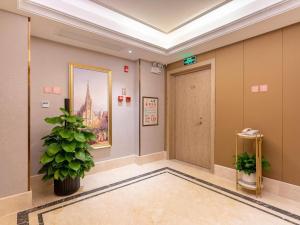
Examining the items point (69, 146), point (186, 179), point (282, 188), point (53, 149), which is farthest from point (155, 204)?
point (282, 188)

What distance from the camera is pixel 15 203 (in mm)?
2113

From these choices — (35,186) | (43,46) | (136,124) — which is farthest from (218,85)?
(35,186)

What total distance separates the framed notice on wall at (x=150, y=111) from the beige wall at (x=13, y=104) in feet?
7.69

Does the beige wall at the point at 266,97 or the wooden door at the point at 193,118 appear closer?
the beige wall at the point at 266,97

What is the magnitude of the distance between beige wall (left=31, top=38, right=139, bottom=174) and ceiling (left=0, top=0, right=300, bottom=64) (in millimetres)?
186

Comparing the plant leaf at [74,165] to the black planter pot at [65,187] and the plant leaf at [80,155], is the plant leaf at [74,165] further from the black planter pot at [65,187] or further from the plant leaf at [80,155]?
the black planter pot at [65,187]

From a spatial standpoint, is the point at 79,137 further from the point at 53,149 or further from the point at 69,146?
→ the point at 53,149

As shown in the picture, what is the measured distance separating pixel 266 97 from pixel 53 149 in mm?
3282

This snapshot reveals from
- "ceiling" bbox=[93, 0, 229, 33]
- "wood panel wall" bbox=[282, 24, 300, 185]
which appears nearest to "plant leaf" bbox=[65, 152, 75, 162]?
"ceiling" bbox=[93, 0, 229, 33]

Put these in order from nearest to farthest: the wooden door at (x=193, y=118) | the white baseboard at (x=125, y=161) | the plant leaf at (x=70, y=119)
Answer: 1. the plant leaf at (x=70, y=119)
2. the white baseboard at (x=125, y=161)
3. the wooden door at (x=193, y=118)

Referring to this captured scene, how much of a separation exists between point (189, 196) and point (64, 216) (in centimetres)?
168

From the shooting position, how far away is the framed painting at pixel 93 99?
10.3 ft

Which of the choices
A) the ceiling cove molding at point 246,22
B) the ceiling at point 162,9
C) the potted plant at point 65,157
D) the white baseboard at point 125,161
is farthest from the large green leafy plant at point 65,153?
the ceiling cove molding at point 246,22

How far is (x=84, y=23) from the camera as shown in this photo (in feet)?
8.07
